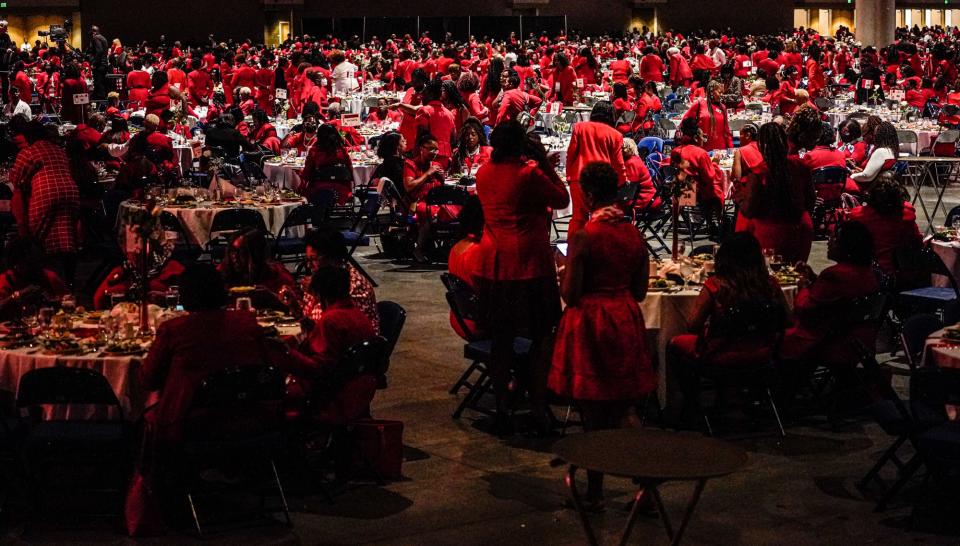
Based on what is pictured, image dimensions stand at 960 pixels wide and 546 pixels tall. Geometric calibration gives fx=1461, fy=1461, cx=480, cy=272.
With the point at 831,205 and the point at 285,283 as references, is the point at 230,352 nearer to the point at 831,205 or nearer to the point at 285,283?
the point at 285,283

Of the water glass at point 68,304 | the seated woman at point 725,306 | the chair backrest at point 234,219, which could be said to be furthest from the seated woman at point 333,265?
the chair backrest at point 234,219

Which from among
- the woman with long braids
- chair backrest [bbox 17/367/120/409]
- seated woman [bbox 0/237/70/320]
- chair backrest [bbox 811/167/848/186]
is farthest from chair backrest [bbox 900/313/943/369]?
the woman with long braids

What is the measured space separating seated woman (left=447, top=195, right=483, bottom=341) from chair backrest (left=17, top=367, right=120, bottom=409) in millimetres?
2191

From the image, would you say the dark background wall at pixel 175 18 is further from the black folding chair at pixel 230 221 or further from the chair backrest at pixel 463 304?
the chair backrest at pixel 463 304

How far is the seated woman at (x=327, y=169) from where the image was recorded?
13141 millimetres

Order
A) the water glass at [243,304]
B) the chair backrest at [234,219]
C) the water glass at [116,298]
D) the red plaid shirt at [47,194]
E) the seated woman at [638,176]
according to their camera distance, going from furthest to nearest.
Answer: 1. the seated woman at [638,176]
2. the chair backrest at [234,219]
3. the red plaid shirt at [47,194]
4. the water glass at [116,298]
5. the water glass at [243,304]

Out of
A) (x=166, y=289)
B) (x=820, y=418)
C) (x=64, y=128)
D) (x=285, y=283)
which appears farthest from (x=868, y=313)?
(x=64, y=128)

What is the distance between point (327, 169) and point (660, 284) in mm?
5950

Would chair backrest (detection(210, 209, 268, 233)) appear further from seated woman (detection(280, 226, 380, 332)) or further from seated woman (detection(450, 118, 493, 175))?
seated woman (detection(280, 226, 380, 332))

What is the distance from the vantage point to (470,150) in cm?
1314

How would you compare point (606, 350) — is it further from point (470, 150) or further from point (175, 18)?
point (175, 18)

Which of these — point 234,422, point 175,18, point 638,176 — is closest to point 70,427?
point 234,422

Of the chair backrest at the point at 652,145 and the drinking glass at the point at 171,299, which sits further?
the chair backrest at the point at 652,145

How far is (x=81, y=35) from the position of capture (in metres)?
43.2
